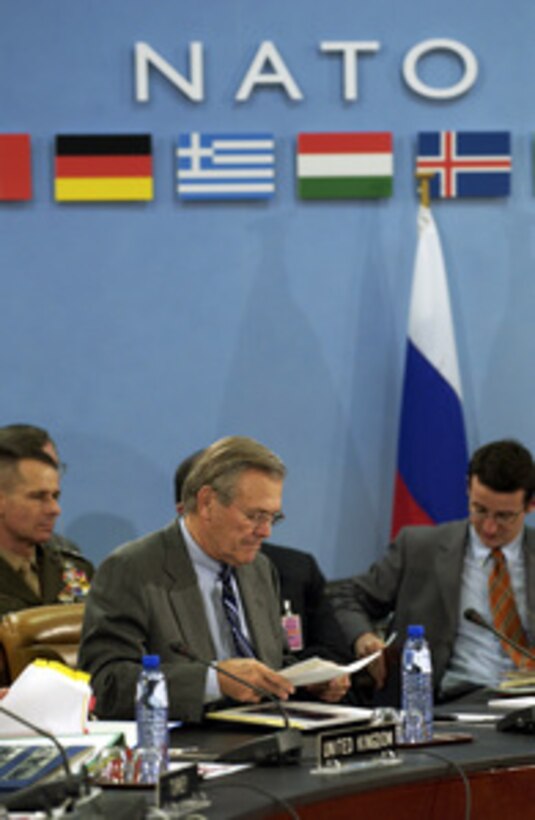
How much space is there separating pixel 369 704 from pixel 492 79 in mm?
2721

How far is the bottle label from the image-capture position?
4.73 m

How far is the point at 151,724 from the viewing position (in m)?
3.20

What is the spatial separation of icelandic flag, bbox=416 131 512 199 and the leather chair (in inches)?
109

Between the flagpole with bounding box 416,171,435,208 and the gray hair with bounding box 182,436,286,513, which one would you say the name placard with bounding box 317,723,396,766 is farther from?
the flagpole with bounding box 416,171,435,208

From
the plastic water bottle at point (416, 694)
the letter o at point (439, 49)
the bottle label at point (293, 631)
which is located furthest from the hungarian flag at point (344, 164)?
the plastic water bottle at point (416, 694)

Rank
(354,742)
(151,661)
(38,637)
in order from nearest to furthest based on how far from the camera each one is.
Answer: (354,742) < (151,661) < (38,637)

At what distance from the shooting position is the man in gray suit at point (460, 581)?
532cm

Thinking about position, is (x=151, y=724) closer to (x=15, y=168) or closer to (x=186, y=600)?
(x=186, y=600)

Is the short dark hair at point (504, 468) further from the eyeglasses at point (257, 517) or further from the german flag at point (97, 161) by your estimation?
the german flag at point (97, 161)

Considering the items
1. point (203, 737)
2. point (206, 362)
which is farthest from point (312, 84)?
point (203, 737)

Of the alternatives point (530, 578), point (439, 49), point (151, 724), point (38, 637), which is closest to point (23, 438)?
point (38, 637)

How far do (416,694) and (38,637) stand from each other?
1231 millimetres

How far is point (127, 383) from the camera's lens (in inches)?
252

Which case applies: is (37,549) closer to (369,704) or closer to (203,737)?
(369,704)
